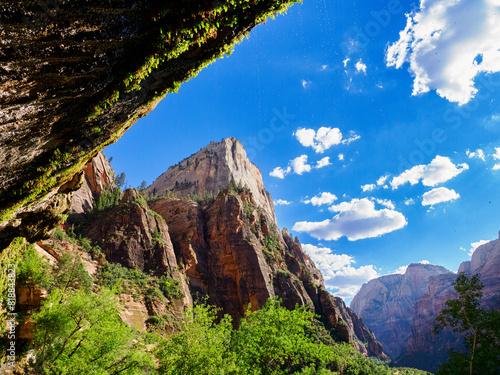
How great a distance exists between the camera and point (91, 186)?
5275cm

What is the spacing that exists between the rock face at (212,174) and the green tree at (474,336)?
7804 centimetres

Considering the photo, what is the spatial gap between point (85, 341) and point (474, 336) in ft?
83.3

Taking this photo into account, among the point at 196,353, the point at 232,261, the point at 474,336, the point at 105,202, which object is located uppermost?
the point at 105,202

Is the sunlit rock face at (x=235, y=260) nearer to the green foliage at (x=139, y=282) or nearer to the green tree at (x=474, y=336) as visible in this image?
the green foliage at (x=139, y=282)

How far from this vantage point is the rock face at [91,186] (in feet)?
145

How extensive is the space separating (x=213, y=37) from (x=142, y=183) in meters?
99.2

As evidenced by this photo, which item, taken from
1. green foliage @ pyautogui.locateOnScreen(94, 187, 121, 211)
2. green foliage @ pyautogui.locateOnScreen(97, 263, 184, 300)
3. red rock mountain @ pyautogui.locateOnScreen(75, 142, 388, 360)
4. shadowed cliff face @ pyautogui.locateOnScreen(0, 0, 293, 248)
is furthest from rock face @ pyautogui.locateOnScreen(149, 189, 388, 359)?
shadowed cliff face @ pyautogui.locateOnScreen(0, 0, 293, 248)

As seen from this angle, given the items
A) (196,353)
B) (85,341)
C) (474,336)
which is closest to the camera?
(196,353)

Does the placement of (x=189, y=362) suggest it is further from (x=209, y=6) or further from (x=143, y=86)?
(x=209, y=6)

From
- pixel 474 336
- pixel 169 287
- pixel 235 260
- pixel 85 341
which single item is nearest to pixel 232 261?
pixel 235 260

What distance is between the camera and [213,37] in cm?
619

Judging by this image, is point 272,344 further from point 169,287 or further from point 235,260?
point 235,260

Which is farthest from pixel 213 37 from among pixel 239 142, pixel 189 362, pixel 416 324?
pixel 416 324

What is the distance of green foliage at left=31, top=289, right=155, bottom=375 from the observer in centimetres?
1250
